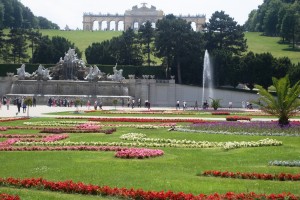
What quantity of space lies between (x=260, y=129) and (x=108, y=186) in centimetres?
1520

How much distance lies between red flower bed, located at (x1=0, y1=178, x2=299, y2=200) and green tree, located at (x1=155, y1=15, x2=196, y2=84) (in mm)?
58585

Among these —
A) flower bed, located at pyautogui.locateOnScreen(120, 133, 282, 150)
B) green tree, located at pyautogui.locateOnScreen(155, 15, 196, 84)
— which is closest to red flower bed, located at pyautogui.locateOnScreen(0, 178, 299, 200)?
flower bed, located at pyautogui.locateOnScreen(120, 133, 282, 150)

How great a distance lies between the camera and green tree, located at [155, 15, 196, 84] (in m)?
69.8

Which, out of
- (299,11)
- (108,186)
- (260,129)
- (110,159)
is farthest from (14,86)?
(299,11)

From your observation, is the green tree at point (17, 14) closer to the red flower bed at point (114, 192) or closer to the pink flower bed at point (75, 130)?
the pink flower bed at point (75, 130)

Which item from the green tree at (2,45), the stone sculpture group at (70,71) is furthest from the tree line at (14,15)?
the stone sculpture group at (70,71)

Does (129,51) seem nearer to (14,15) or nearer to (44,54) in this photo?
(44,54)

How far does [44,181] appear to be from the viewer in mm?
11734

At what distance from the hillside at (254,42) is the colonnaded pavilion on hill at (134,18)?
56.9 ft

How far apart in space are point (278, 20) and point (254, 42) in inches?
254

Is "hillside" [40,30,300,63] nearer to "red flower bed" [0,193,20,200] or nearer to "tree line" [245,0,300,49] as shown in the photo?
"tree line" [245,0,300,49]

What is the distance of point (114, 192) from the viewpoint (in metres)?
10.8

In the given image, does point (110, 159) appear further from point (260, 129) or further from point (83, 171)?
point (260, 129)

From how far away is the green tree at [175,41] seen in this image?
69750 millimetres
